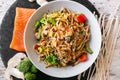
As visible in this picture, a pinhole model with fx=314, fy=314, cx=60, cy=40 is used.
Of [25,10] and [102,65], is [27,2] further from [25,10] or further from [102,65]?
[102,65]

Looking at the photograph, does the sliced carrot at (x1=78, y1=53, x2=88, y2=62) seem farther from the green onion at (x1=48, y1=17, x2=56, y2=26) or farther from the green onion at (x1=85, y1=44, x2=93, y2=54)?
the green onion at (x1=48, y1=17, x2=56, y2=26)

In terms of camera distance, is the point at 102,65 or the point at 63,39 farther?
the point at 102,65

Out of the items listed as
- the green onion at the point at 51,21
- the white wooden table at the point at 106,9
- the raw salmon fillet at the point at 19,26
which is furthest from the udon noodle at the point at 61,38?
the white wooden table at the point at 106,9

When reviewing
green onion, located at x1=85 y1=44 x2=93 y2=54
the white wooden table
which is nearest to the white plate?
green onion, located at x1=85 y1=44 x2=93 y2=54

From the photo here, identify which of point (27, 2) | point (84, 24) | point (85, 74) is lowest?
point (85, 74)

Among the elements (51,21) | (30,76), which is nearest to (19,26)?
(51,21)

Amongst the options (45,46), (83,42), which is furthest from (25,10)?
(83,42)

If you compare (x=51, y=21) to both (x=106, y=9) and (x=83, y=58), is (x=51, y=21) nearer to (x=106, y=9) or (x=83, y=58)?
(x=83, y=58)
